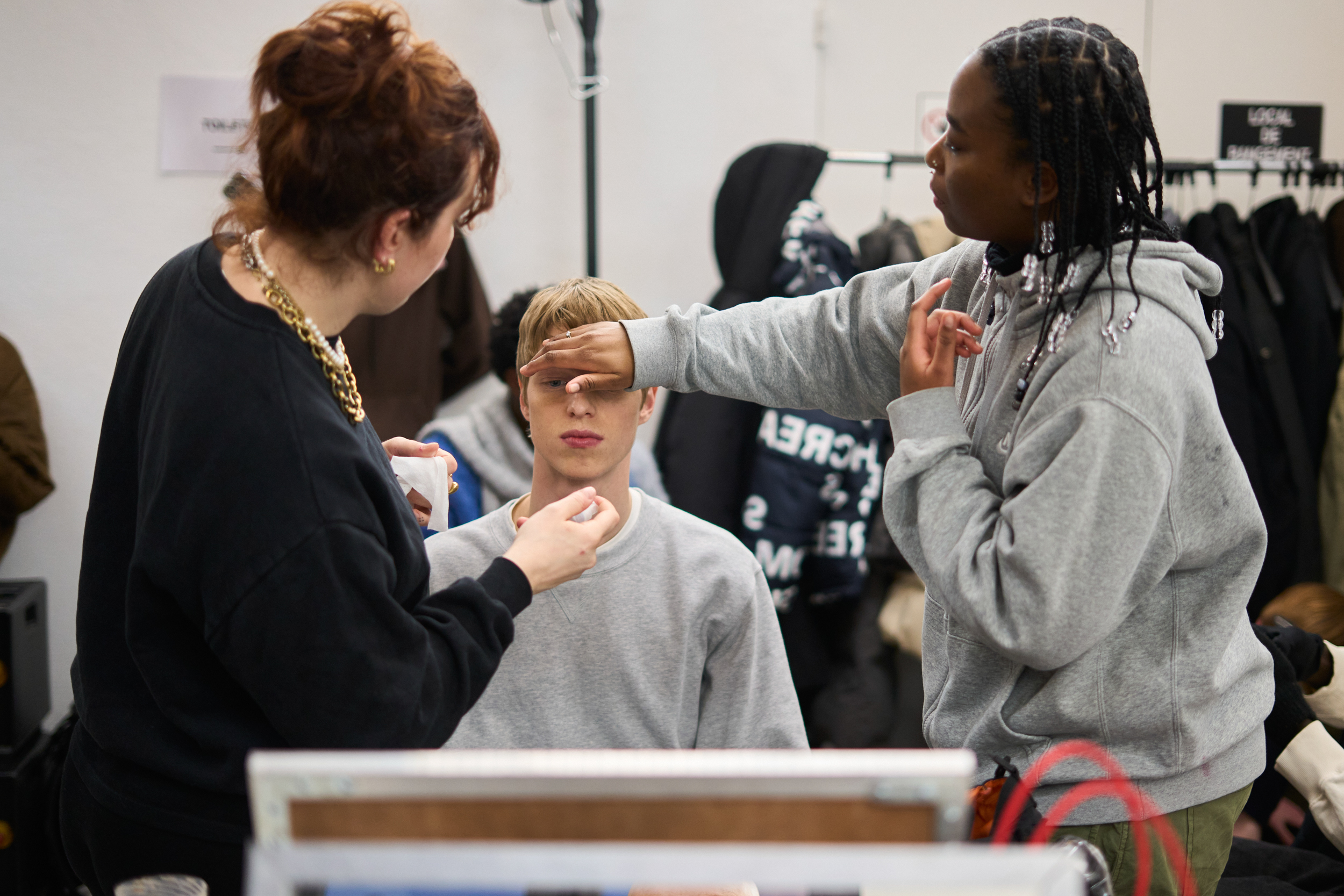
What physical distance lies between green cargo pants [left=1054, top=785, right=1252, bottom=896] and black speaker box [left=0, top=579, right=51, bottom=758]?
2.28 meters

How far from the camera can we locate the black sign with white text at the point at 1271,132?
9.84 feet

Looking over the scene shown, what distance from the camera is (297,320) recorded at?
0.99 m

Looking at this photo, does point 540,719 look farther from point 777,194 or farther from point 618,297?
point 777,194

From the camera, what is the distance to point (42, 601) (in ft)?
8.64

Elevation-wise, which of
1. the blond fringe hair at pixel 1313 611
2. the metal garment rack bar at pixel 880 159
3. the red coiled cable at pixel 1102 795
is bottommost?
the blond fringe hair at pixel 1313 611

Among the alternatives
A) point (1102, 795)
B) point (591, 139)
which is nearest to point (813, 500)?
point (591, 139)

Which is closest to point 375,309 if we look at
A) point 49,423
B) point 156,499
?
point 156,499

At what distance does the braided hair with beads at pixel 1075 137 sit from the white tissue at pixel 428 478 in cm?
79

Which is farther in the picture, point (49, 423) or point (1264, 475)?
point (49, 423)

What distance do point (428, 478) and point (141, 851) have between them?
59 centimetres

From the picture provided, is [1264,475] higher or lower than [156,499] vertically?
lower

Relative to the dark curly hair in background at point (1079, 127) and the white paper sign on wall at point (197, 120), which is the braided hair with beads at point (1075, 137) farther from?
the white paper sign on wall at point (197, 120)

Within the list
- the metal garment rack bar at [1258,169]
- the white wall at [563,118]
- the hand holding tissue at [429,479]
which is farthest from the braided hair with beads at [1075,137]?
the white wall at [563,118]

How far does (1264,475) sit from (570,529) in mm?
2241
